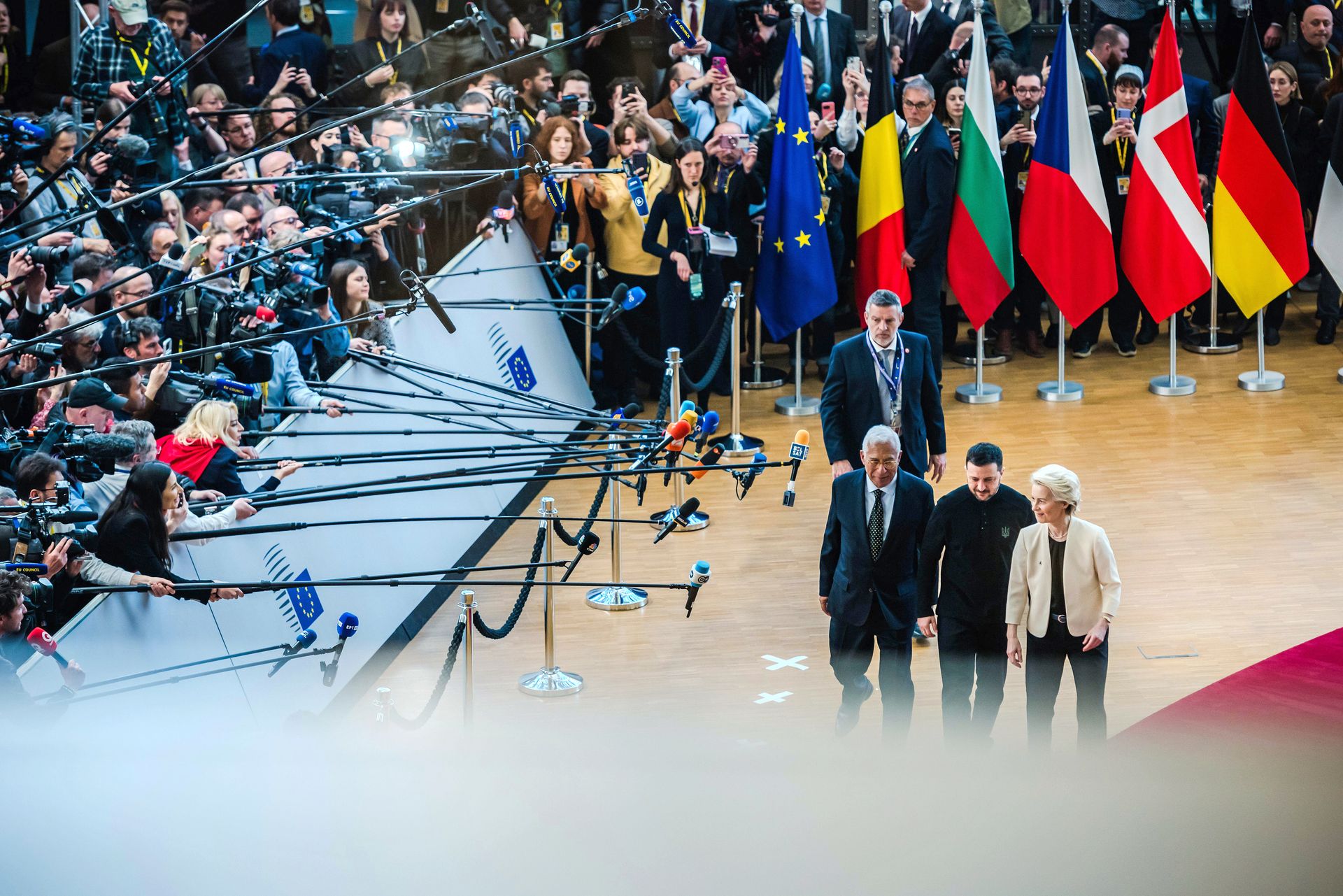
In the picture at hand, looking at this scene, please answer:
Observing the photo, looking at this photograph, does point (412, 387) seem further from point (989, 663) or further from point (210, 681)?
point (989, 663)

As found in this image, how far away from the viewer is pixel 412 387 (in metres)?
8.09

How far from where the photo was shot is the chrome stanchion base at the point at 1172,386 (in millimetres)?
10812

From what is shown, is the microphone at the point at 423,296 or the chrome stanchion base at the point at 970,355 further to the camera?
the chrome stanchion base at the point at 970,355

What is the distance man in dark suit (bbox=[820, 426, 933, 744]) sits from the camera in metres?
5.95

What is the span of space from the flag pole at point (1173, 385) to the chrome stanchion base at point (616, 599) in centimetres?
481

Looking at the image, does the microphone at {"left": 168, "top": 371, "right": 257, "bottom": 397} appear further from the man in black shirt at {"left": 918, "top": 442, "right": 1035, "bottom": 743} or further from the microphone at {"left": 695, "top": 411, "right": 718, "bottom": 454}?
the man in black shirt at {"left": 918, "top": 442, "right": 1035, "bottom": 743}

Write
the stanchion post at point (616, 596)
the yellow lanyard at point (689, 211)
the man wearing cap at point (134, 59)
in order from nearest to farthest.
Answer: the stanchion post at point (616, 596)
the man wearing cap at point (134, 59)
the yellow lanyard at point (689, 211)

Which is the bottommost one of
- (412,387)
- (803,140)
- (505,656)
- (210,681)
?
(505,656)

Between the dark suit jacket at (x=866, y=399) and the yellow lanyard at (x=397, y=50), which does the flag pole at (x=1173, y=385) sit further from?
the yellow lanyard at (x=397, y=50)

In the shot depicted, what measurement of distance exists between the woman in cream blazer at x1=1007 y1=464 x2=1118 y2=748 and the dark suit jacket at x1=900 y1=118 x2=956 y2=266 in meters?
5.06

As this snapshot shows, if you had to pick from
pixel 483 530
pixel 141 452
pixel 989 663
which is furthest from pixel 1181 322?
pixel 141 452

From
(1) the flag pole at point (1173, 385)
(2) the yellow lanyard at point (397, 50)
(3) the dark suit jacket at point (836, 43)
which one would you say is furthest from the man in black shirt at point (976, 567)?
(2) the yellow lanyard at point (397, 50)

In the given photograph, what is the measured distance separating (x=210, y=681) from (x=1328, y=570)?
5.49 m

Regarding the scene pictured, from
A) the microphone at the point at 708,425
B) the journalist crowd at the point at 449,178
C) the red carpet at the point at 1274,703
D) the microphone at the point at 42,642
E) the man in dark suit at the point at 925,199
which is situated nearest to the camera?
the red carpet at the point at 1274,703
